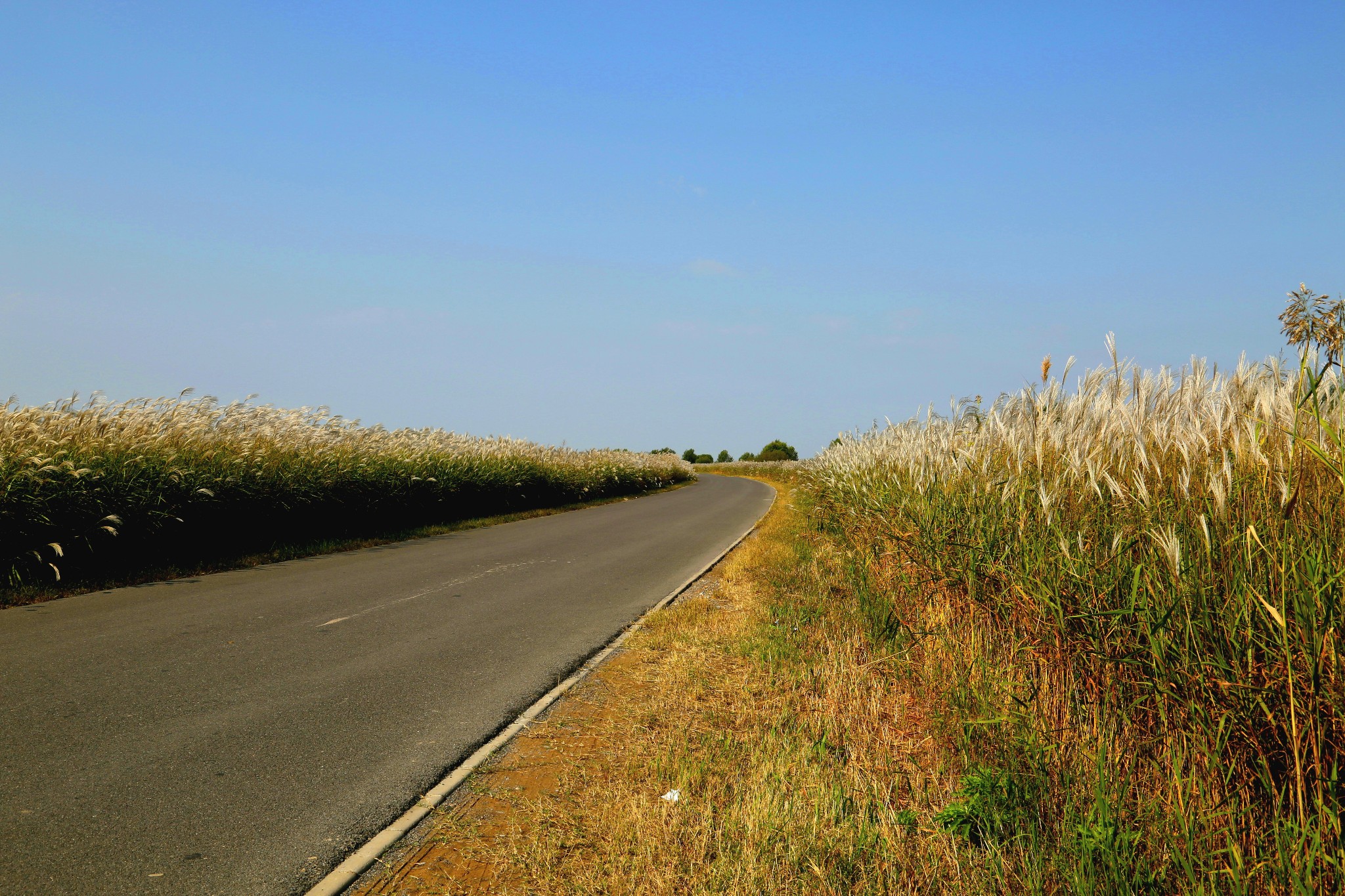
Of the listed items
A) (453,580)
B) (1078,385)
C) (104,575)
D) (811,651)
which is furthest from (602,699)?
(104,575)

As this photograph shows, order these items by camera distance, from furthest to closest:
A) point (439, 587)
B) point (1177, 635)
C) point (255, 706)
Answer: point (439, 587) < point (255, 706) < point (1177, 635)

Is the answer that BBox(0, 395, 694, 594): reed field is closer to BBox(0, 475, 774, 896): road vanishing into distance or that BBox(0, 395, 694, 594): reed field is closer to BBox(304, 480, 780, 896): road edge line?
BBox(0, 475, 774, 896): road vanishing into distance

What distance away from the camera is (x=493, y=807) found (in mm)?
3994

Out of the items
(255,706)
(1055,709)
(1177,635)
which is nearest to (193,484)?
(255,706)

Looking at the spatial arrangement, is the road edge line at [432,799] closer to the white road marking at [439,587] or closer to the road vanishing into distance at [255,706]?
the road vanishing into distance at [255,706]

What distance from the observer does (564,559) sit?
42.1ft

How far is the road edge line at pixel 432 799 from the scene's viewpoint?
10.8 feet

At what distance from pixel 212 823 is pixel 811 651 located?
14.4 feet

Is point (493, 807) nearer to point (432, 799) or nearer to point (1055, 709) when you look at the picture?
point (432, 799)

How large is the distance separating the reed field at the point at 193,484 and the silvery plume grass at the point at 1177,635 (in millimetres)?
A: 10861

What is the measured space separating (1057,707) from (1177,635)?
1027 mm

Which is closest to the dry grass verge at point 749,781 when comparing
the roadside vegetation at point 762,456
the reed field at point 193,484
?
the reed field at point 193,484

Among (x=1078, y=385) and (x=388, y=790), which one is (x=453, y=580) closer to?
(x=388, y=790)

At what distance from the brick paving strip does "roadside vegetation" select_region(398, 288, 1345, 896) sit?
0.20 ft
